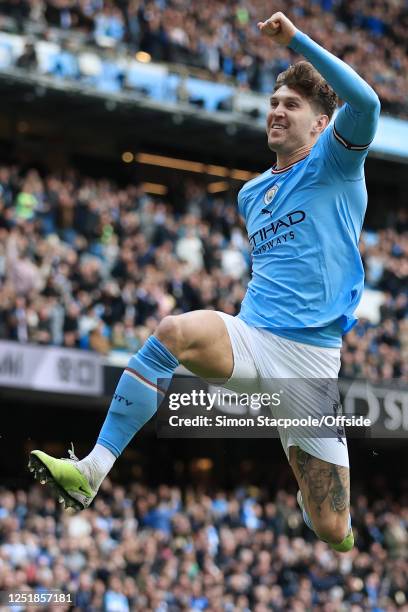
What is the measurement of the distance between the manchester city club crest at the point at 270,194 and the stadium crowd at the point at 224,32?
16734 mm

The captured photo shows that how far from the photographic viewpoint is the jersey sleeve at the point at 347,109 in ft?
21.5

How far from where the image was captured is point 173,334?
683cm

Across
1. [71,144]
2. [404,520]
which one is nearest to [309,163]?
[404,520]

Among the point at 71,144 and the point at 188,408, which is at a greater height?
the point at 71,144

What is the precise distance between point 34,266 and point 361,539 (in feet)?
23.7

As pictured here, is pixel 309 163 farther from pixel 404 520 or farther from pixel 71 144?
pixel 71 144

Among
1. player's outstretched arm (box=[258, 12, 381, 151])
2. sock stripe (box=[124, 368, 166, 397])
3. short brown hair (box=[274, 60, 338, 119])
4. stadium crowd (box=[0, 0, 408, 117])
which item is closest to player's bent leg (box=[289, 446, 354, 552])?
sock stripe (box=[124, 368, 166, 397])

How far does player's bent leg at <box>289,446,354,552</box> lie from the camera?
7367 mm

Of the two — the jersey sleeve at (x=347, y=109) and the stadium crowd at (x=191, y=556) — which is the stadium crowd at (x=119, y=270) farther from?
the jersey sleeve at (x=347, y=109)

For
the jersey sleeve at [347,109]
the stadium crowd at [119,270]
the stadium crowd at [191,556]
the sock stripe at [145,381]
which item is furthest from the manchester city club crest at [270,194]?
the stadium crowd at [119,270]

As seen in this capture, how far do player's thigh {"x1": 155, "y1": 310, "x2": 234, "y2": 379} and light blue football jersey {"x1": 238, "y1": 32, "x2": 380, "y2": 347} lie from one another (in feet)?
1.17

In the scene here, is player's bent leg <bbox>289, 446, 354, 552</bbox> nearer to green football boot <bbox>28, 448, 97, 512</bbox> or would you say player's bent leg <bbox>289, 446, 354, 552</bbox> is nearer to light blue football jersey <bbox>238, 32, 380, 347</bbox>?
light blue football jersey <bbox>238, 32, 380, 347</bbox>

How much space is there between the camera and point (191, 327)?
6.85m

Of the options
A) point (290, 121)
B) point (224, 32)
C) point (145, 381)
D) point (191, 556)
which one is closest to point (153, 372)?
point (145, 381)
